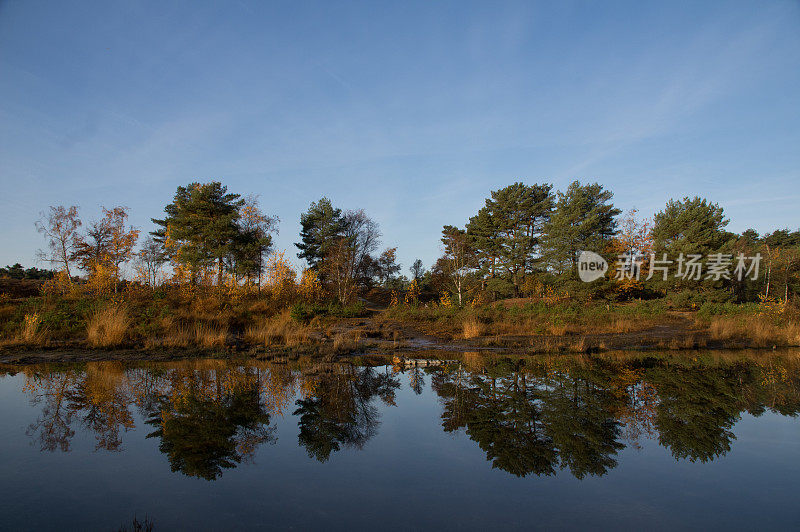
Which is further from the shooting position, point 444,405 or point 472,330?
point 472,330

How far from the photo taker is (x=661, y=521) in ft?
10.9

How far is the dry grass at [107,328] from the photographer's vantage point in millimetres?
12977

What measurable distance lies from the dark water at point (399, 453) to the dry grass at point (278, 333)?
6.17m

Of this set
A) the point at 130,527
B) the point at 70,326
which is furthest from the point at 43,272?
the point at 130,527

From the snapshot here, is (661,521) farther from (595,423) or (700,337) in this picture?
(700,337)

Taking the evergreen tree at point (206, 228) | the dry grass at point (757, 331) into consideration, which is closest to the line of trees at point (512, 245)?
the evergreen tree at point (206, 228)

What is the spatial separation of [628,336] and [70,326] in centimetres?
2207

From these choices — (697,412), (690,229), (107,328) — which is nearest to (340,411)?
(697,412)

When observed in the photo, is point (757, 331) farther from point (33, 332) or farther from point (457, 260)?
point (33, 332)

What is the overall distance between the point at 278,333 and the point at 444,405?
402 inches

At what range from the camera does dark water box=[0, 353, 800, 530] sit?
11.3 ft

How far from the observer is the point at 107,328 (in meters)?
13.2

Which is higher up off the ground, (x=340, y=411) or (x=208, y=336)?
(x=340, y=411)

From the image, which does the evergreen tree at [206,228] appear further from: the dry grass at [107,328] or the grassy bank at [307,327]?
the dry grass at [107,328]
